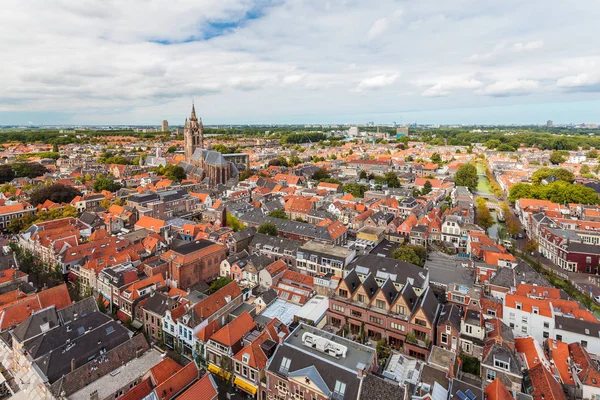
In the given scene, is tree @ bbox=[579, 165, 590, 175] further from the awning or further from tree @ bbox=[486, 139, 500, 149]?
the awning

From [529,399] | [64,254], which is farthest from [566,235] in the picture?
[64,254]

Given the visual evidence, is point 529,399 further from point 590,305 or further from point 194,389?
point 590,305

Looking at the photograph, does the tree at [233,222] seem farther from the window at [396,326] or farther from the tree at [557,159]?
the tree at [557,159]

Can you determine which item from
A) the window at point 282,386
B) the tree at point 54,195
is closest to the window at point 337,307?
the window at point 282,386

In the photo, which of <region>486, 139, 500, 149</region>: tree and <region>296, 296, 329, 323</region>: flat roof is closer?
<region>296, 296, 329, 323</region>: flat roof

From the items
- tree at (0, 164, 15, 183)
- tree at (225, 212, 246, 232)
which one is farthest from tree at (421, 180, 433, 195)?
tree at (0, 164, 15, 183)

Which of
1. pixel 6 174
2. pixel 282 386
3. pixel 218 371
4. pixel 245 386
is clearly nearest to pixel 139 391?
pixel 218 371
